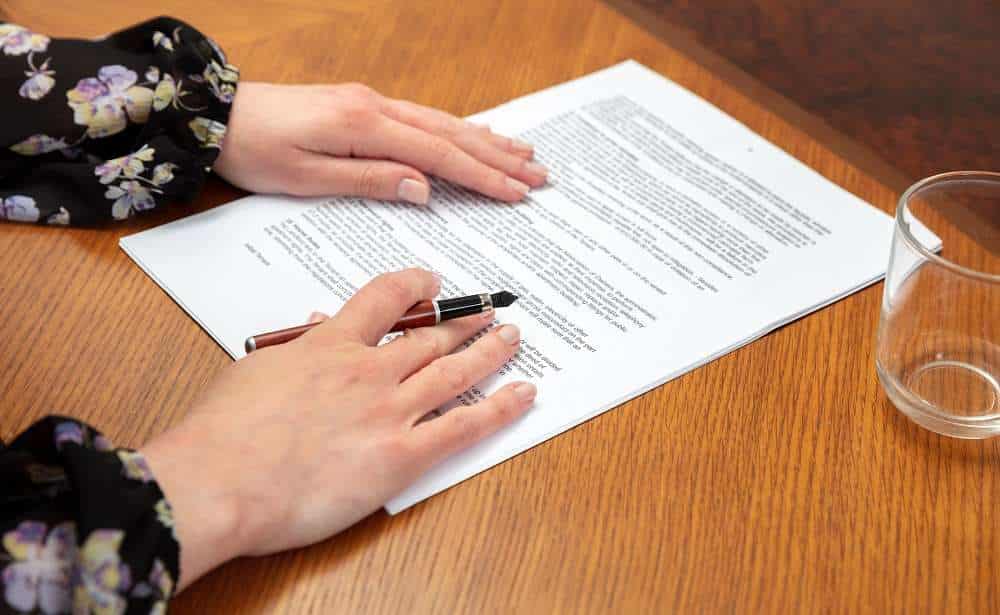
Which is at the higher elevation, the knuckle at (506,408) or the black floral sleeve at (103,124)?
the black floral sleeve at (103,124)

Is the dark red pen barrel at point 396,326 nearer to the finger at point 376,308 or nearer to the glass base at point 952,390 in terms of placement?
the finger at point 376,308

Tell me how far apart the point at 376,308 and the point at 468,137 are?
0.80 feet

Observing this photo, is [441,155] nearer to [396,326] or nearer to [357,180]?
[357,180]

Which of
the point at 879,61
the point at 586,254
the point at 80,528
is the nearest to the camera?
the point at 80,528

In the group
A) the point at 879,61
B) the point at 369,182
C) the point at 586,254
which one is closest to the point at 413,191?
the point at 369,182

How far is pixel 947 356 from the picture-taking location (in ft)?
2.00

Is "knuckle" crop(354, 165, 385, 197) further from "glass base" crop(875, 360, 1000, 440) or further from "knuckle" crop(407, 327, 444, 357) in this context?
"glass base" crop(875, 360, 1000, 440)

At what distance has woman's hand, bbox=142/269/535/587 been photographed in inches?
19.5

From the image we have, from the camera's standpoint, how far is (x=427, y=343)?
61 centimetres

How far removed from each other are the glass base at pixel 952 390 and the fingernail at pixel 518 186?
303mm

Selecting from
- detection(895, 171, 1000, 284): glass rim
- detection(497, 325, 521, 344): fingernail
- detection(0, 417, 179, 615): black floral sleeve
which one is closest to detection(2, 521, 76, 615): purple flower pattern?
detection(0, 417, 179, 615): black floral sleeve

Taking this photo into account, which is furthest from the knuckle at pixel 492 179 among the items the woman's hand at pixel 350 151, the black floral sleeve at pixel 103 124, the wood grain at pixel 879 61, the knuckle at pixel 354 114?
the wood grain at pixel 879 61

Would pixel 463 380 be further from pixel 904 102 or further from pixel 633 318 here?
pixel 904 102

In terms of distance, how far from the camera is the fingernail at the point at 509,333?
0.62m
